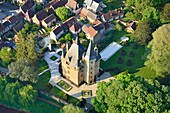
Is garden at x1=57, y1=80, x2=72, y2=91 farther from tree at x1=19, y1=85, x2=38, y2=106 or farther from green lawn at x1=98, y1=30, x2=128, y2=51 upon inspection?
green lawn at x1=98, y1=30, x2=128, y2=51

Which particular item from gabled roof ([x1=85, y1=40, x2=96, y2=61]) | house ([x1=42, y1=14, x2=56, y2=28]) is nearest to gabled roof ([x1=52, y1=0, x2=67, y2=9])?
house ([x1=42, y1=14, x2=56, y2=28])

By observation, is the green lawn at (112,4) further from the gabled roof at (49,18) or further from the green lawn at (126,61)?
the green lawn at (126,61)

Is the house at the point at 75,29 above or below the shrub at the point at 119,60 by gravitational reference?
above

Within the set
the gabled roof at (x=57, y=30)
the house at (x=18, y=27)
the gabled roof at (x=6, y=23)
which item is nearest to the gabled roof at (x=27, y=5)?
the house at (x=18, y=27)

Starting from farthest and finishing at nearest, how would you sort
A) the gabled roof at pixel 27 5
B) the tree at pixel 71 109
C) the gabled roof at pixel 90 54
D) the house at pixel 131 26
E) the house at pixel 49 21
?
the gabled roof at pixel 27 5 < the house at pixel 49 21 < the house at pixel 131 26 < the gabled roof at pixel 90 54 < the tree at pixel 71 109

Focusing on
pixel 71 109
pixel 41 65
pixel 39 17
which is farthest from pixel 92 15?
pixel 71 109

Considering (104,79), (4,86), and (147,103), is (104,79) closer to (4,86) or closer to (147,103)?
(147,103)

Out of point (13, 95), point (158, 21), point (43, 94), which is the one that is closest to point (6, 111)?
point (13, 95)

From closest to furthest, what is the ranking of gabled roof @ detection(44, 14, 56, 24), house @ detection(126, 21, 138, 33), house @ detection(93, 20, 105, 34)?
house @ detection(93, 20, 105, 34), house @ detection(126, 21, 138, 33), gabled roof @ detection(44, 14, 56, 24)
